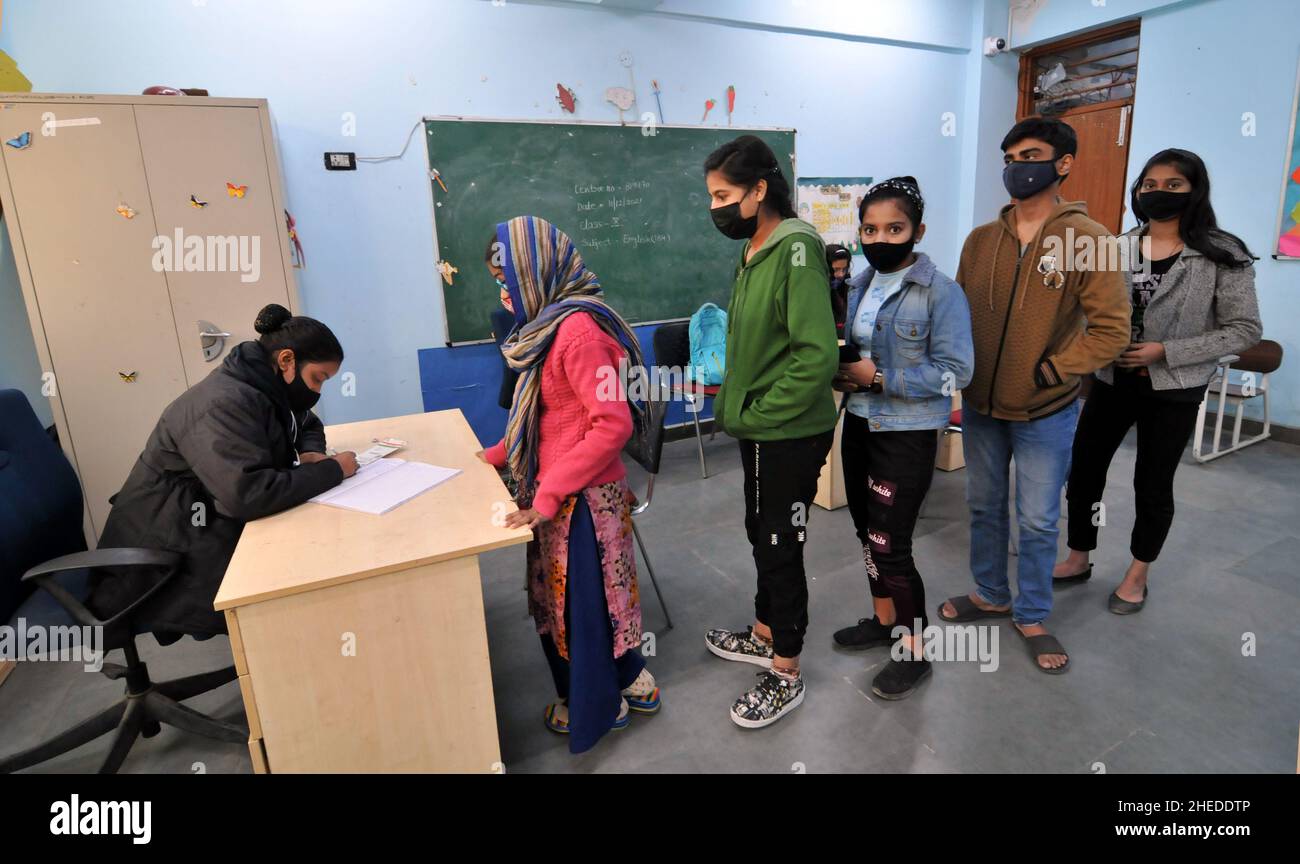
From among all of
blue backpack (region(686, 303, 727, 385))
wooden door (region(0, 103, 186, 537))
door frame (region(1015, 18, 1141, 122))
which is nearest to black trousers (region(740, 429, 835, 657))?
blue backpack (region(686, 303, 727, 385))

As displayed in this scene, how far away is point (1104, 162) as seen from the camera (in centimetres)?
511

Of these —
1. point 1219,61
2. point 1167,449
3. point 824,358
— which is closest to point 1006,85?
point 1219,61

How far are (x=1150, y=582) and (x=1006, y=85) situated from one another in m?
4.69

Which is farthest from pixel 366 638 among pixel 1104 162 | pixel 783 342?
pixel 1104 162

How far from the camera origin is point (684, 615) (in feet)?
8.66

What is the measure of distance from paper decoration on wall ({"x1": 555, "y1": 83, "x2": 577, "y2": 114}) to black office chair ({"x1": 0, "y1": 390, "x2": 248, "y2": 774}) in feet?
10.1

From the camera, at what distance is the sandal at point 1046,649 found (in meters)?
2.18

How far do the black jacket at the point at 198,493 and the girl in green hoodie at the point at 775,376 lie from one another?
120cm

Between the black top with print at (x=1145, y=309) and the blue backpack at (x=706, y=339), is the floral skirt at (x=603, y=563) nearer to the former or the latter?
the black top with print at (x=1145, y=309)

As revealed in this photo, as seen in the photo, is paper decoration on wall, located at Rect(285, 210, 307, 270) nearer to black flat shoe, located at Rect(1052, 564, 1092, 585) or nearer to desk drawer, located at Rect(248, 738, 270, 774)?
desk drawer, located at Rect(248, 738, 270, 774)

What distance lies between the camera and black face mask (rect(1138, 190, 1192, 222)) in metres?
2.19

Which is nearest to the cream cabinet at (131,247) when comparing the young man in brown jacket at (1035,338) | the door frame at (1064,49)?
the young man in brown jacket at (1035,338)
